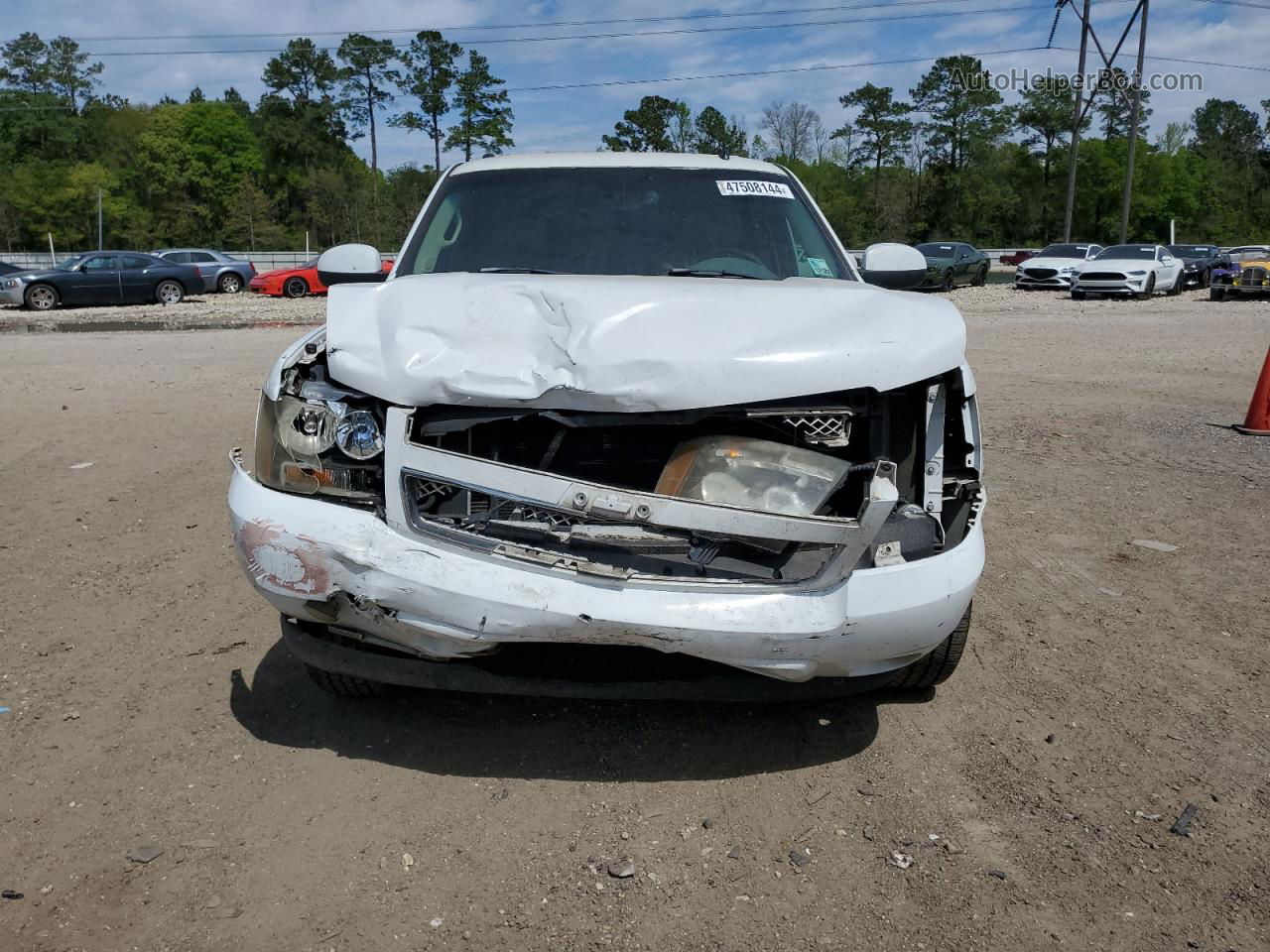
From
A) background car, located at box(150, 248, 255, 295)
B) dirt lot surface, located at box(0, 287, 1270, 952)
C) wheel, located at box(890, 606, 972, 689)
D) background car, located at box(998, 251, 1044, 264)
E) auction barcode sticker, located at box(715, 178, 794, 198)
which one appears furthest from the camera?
background car, located at box(998, 251, 1044, 264)

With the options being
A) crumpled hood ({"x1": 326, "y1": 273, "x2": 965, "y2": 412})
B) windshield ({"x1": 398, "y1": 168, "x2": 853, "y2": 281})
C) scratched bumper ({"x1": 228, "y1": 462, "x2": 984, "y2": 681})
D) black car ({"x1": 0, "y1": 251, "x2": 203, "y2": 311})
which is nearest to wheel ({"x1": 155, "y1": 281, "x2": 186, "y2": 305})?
black car ({"x1": 0, "y1": 251, "x2": 203, "y2": 311})

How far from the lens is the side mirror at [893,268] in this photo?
4.48 m

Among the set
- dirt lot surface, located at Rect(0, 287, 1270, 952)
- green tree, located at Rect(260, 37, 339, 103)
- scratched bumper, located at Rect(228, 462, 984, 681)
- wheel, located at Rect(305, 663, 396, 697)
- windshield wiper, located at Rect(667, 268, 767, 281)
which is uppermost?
green tree, located at Rect(260, 37, 339, 103)

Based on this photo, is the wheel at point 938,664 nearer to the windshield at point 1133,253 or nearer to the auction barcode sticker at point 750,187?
the auction barcode sticker at point 750,187

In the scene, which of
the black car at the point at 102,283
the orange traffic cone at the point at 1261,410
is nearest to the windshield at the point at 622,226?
the orange traffic cone at the point at 1261,410

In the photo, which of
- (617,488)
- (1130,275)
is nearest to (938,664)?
(617,488)

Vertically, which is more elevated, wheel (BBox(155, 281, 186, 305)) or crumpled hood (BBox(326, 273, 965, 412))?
crumpled hood (BBox(326, 273, 965, 412))

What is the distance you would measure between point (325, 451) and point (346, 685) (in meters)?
0.87

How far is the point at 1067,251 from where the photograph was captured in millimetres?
31234

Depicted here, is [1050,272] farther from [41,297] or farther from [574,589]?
[574,589]

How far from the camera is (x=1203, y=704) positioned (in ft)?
11.4

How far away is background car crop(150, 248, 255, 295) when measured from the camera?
29703 millimetres

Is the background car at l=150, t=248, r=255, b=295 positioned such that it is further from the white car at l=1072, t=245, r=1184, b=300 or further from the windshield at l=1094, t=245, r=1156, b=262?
the windshield at l=1094, t=245, r=1156, b=262

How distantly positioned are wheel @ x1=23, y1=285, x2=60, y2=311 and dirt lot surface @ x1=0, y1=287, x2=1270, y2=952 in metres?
22.4
